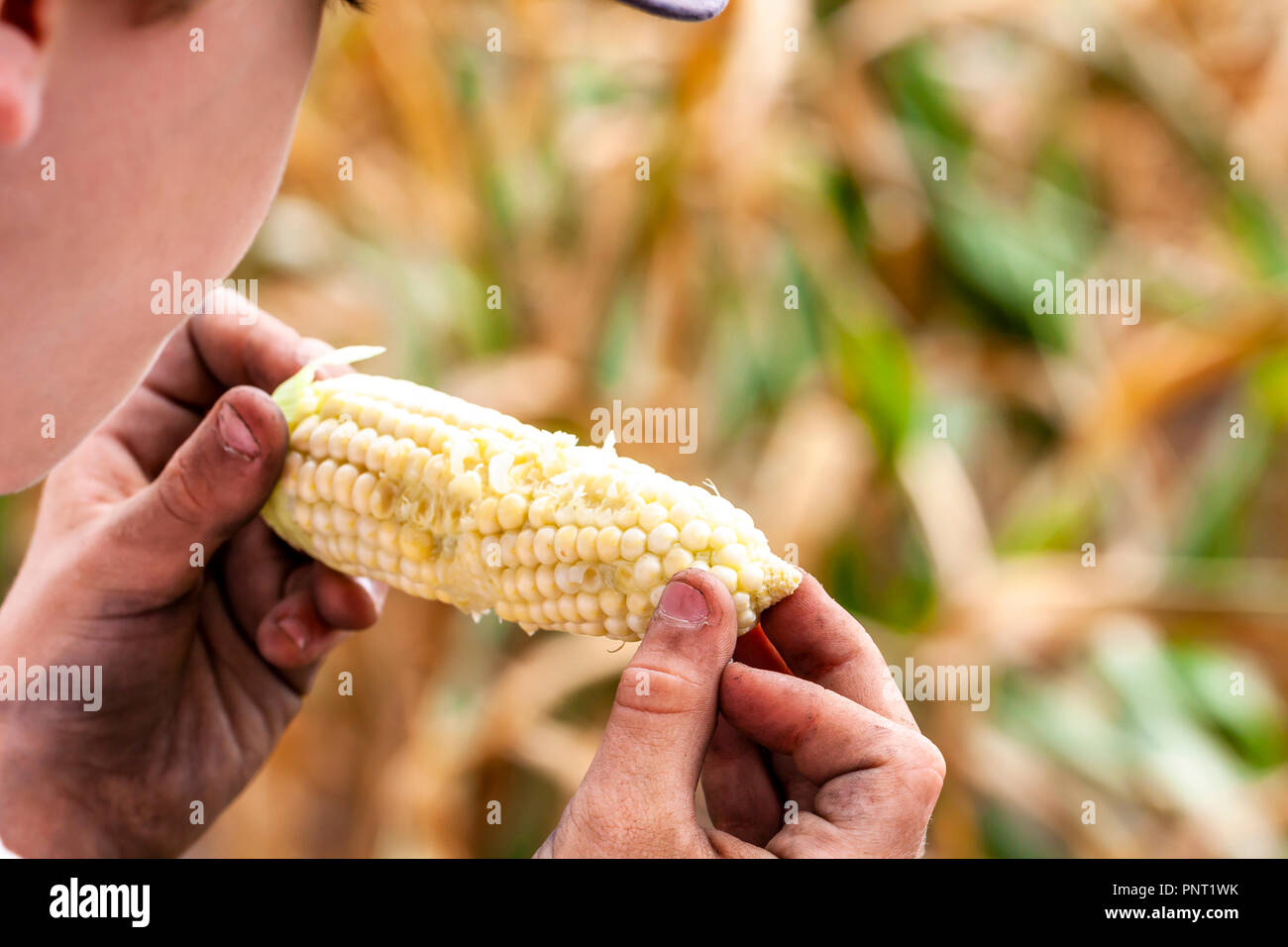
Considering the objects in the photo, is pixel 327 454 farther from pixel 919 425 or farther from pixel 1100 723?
pixel 1100 723

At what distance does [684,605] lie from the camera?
0.70m

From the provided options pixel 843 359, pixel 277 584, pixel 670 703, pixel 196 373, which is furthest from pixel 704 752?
pixel 843 359

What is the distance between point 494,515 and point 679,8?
37 cm

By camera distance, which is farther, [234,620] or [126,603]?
[234,620]

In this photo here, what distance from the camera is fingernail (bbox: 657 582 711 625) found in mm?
695

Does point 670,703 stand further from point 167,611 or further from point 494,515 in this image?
point 167,611

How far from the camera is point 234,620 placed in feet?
3.77

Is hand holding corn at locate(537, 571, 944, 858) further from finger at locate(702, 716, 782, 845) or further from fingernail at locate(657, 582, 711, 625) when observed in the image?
finger at locate(702, 716, 782, 845)

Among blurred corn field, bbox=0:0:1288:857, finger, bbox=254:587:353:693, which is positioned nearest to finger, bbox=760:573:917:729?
finger, bbox=254:587:353:693

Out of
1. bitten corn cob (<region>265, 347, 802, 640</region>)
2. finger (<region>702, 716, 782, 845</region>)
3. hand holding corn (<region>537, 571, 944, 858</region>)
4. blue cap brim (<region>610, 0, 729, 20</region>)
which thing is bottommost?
finger (<region>702, 716, 782, 845</region>)

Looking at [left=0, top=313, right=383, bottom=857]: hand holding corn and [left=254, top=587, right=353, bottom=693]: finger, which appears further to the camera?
[left=254, top=587, right=353, bottom=693]: finger

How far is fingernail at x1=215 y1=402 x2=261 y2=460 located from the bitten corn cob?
4 centimetres

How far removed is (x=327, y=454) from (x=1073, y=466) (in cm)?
123
